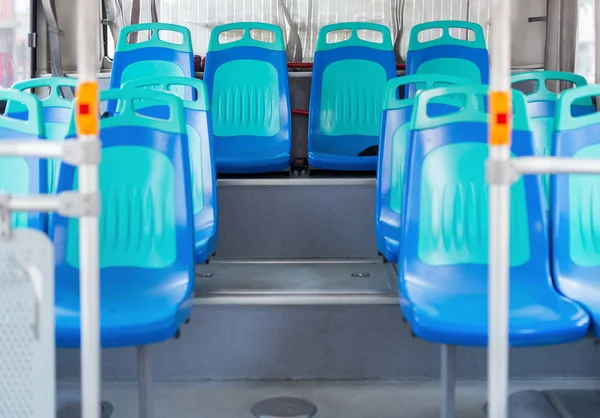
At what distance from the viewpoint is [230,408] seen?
2098 millimetres

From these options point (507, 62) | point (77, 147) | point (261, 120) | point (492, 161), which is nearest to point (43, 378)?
point (77, 147)

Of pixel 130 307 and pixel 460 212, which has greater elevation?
pixel 460 212

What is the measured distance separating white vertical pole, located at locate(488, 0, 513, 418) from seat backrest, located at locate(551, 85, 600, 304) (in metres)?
0.56

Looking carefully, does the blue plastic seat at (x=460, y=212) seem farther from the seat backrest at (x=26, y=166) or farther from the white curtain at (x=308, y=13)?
the white curtain at (x=308, y=13)

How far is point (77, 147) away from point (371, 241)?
1.51 m

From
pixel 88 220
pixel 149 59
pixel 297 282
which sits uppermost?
pixel 149 59

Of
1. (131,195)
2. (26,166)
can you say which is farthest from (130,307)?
(26,166)

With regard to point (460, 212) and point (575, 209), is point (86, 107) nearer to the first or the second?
point (460, 212)

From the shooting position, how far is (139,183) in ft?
6.22

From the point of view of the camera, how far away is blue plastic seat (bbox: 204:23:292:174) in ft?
10.3

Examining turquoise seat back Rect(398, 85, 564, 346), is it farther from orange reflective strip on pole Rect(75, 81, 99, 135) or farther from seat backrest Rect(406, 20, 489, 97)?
seat backrest Rect(406, 20, 489, 97)

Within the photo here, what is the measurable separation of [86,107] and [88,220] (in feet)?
0.67

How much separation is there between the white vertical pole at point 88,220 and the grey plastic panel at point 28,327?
6cm

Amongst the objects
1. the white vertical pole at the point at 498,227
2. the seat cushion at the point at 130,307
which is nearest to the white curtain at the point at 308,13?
the seat cushion at the point at 130,307
